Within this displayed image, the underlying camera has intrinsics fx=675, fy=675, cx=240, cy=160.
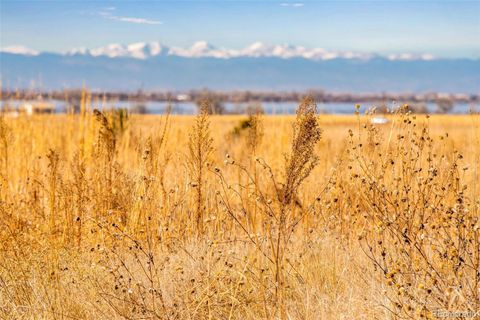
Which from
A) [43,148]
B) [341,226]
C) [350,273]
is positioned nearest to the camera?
[350,273]

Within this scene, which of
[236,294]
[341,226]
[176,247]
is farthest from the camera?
[341,226]

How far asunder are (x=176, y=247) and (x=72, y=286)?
99cm

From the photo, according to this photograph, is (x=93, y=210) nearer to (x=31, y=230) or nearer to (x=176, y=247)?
(x=31, y=230)

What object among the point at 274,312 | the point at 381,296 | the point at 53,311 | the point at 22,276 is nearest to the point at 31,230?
the point at 22,276

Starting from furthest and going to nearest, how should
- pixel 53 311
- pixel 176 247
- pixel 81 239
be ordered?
1. pixel 81 239
2. pixel 176 247
3. pixel 53 311

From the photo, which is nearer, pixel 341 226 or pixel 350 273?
pixel 350 273

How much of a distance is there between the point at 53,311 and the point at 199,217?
201 cm

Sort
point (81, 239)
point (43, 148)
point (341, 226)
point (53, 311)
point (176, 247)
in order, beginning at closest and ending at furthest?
point (53, 311) < point (176, 247) < point (81, 239) < point (341, 226) < point (43, 148)

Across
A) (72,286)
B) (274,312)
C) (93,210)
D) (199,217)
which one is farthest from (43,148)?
(274,312)

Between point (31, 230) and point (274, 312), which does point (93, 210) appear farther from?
point (274, 312)

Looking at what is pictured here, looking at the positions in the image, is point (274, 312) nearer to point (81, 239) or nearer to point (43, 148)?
point (81, 239)

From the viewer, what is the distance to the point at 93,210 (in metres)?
6.34

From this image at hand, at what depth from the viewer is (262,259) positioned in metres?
5.09

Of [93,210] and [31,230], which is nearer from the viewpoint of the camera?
[31,230]
